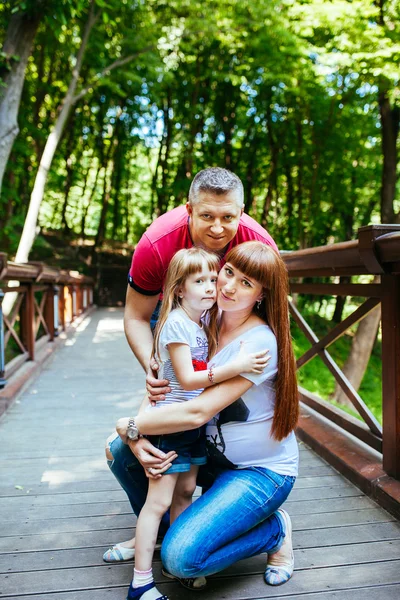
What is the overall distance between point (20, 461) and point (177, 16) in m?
10.7

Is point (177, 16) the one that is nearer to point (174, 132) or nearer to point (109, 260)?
point (174, 132)

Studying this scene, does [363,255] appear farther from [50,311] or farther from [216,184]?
[50,311]

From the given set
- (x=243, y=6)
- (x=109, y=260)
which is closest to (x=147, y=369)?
(x=243, y=6)

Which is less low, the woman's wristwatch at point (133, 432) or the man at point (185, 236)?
the man at point (185, 236)

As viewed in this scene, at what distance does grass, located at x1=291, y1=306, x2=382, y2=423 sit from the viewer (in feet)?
33.5

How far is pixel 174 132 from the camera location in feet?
64.5

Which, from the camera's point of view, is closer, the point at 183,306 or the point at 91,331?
the point at 183,306

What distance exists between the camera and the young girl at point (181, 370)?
1834 mm

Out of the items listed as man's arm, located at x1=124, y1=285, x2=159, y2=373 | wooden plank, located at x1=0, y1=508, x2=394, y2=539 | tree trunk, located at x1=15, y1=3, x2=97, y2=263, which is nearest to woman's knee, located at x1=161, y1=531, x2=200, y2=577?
wooden plank, located at x1=0, y1=508, x2=394, y2=539

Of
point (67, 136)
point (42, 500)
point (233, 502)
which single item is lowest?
point (42, 500)

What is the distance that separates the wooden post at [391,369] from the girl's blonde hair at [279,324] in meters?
0.80

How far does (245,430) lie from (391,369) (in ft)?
3.13

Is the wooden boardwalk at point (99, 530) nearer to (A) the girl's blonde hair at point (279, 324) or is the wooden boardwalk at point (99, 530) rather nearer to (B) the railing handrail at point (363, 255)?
(A) the girl's blonde hair at point (279, 324)

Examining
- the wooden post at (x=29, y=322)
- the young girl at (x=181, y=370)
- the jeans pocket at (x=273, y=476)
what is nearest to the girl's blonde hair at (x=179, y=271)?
the young girl at (x=181, y=370)
